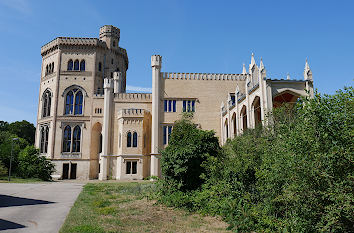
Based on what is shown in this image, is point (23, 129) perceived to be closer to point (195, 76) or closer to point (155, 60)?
point (155, 60)

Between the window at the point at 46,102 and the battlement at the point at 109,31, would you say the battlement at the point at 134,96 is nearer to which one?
the window at the point at 46,102

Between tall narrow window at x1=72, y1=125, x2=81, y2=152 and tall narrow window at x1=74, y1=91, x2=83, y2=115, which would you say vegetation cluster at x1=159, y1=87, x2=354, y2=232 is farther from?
tall narrow window at x1=74, y1=91, x2=83, y2=115

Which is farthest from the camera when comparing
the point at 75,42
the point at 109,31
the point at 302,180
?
the point at 109,31

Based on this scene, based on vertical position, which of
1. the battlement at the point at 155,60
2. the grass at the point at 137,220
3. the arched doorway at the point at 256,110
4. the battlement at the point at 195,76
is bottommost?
the grass at the point at 137,220

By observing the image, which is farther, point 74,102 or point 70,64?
point 70,64

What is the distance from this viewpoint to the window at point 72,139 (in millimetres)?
36719

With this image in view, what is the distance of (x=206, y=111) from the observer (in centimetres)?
3422

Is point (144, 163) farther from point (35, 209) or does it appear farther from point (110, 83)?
point (35, 209)

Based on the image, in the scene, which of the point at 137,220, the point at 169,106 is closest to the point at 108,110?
the point at 169,106

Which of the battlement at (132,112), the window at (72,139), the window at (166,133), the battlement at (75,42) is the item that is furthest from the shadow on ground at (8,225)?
the battlement at (75,42)

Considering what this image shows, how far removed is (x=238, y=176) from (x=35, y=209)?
297 inches

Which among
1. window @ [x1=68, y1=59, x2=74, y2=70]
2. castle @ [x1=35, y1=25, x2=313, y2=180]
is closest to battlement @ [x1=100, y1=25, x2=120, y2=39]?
castle @ [x1=35, y1=25, x2=313, y2=180]

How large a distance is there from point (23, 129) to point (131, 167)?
126ft

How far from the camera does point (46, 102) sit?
128ft
